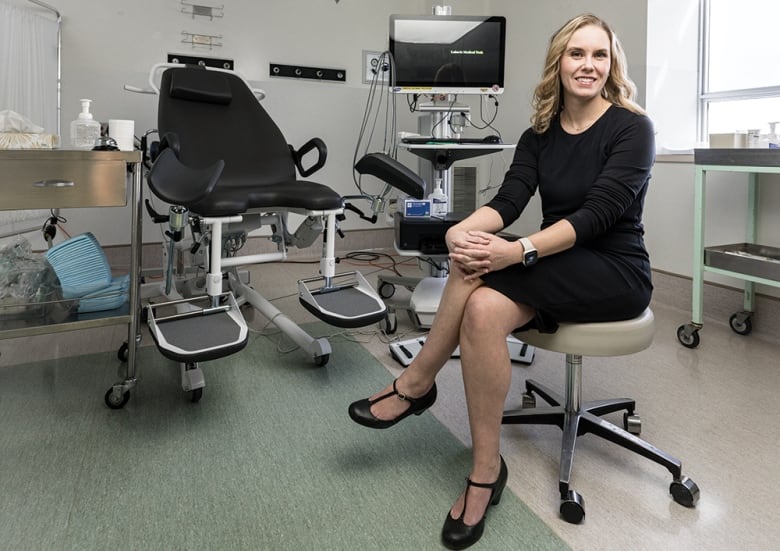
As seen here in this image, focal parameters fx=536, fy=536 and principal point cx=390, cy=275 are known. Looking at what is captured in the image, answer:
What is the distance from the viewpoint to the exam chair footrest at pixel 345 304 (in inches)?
69.7

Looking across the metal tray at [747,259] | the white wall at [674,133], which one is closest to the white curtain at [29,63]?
the white wall at [674,133]

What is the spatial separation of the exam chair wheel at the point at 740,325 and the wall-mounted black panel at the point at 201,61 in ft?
10.8

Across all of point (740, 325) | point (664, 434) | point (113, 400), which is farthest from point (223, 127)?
point (740, 325)

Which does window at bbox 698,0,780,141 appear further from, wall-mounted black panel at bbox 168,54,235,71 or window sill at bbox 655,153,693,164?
wall-mounted black panel at bbox 168,54,235,71

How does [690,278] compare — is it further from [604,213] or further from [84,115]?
[84,115]

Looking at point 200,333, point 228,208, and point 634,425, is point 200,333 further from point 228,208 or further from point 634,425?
point 634,425

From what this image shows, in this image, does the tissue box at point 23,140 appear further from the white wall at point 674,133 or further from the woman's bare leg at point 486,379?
the white wall at point 674,133

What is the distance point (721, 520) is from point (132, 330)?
1.60 m

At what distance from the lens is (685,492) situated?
1197 mm

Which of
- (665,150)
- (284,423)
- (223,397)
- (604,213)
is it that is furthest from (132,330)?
(665,150)

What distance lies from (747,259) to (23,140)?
2.45 m

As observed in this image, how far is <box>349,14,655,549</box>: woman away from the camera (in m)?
1.14

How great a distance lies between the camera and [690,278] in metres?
2.66

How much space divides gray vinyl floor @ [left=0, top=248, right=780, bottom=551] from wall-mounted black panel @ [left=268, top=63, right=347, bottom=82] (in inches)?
81.0
